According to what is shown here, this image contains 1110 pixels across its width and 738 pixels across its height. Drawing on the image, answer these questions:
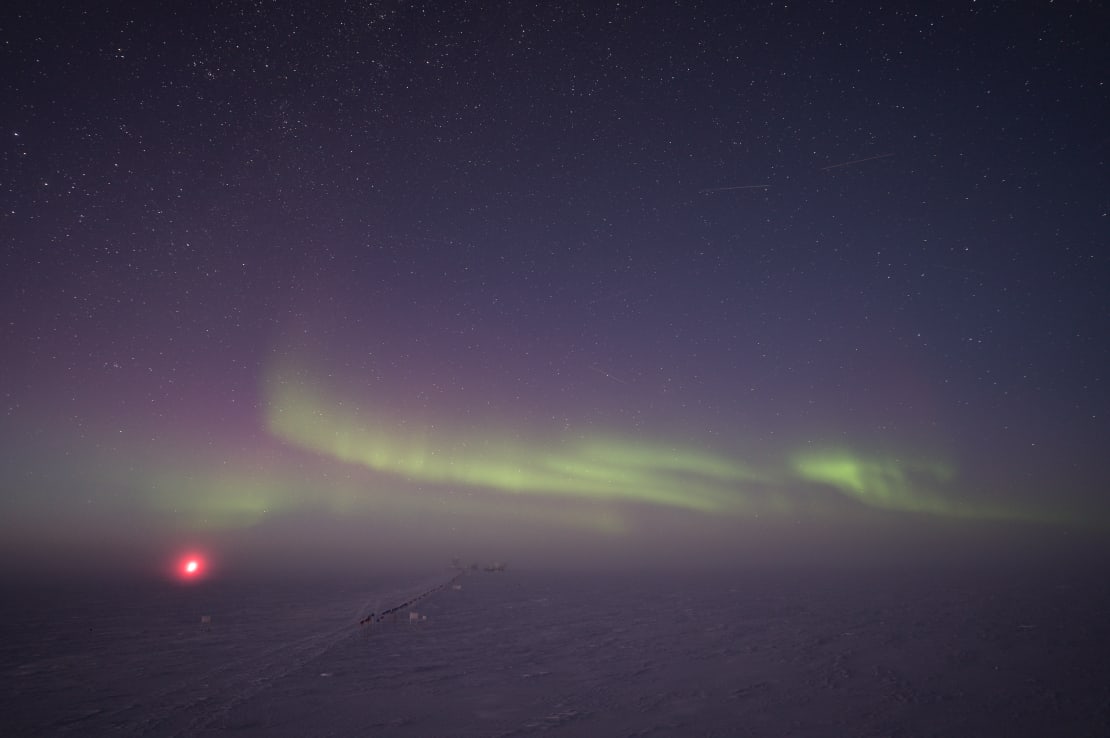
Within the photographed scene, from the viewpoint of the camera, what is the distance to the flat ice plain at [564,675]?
23969mm

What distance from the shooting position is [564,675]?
33.0 meters

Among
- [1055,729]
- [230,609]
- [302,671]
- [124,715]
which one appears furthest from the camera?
[230,609]

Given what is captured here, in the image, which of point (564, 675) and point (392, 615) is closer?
point (564, 675)

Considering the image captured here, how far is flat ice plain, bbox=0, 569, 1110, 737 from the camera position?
23969 mm

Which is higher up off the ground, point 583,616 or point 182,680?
point 182,680

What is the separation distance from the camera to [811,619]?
6350cm

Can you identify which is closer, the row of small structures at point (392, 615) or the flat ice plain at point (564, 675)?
the flat ice plain at point (564, 675)

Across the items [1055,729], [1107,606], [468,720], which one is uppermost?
[468,720]

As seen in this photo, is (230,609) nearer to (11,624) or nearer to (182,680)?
(11,624)

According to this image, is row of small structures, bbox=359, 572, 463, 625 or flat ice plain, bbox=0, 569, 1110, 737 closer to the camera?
flat ice plain, bbox=0, 569, 1110, 737

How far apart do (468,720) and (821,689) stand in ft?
62.0

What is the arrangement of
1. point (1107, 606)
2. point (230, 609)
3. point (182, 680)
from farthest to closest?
1. point (230, 609)
2. point (1107, 606)
3. point (182, 680)

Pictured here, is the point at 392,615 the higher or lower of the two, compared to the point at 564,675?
lower

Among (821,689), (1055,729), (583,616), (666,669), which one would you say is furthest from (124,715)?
(583,616)
